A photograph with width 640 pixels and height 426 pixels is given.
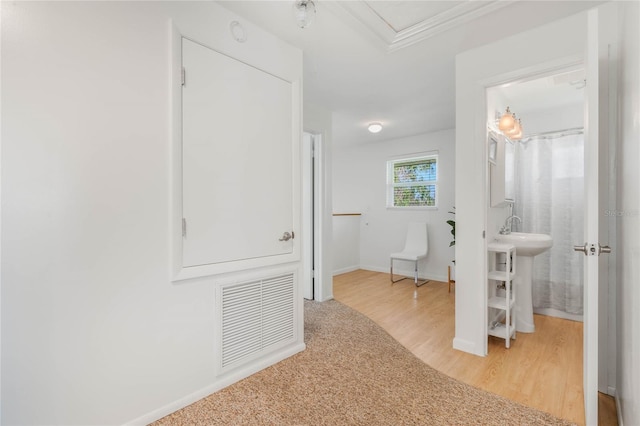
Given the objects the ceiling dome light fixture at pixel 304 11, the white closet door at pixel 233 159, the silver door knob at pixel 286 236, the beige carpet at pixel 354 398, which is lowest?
the beige carpet at pixel 354 398

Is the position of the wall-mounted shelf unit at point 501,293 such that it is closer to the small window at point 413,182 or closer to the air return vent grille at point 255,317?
the air return vent grille at point 255,317

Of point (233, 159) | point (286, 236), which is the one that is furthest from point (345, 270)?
point (233, 159)

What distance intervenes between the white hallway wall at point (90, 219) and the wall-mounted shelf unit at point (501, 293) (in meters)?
2.35

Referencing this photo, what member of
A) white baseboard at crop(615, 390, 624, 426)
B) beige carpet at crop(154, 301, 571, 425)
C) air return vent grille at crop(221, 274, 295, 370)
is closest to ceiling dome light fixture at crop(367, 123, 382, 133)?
air return vent grille at crop(221, 274, 295, 370)

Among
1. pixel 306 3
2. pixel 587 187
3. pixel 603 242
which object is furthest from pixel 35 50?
pixel 603 242

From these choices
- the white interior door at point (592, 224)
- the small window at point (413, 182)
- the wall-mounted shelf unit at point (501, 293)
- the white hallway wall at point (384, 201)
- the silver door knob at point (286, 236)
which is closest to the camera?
the white interior door at point (592, 224)

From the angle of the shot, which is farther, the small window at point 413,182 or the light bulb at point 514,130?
the small window at point 413,182

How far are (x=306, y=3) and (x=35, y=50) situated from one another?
1.33 meters

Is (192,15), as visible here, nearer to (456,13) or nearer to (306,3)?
(306,3)

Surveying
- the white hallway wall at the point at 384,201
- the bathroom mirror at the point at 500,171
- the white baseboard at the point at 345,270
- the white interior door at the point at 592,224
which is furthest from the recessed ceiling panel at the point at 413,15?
the white baseboard at the point at 345,270

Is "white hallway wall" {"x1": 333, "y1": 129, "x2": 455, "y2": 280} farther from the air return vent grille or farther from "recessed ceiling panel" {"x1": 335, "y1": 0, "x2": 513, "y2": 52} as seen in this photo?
the air return vent grille

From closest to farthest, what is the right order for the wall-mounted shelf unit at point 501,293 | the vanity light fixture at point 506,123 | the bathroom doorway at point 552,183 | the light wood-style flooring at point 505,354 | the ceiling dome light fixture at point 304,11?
the ceiling dome light fixture at point 304,11, the light wood-style flooring at point 505,354, the wall-mounted shelf unit at point 501,293, the vanity light fixture at point 506,123, the bathroom doorway at point 552,183

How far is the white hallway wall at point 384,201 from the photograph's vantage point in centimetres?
467

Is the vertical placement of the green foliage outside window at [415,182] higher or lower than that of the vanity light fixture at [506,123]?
lower
